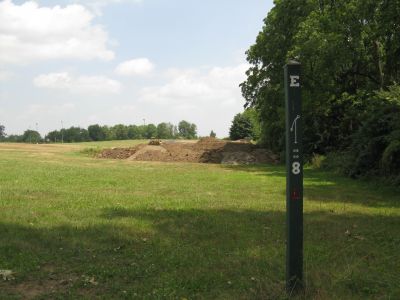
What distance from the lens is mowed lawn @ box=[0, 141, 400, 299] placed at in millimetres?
5863

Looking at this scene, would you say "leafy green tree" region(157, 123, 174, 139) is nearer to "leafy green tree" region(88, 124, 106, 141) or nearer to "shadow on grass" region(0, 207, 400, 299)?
"leafy green tree" region(88, 124, 106, 141)

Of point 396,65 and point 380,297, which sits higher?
point 396,65

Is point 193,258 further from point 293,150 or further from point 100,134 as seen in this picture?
point 100,134

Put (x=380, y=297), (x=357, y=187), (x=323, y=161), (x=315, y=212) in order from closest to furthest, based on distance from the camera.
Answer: (x=380, y=297) < (x=315, y=212) < (x=357, y=187) < (x=323, y=161)

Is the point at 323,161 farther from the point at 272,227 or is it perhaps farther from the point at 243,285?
the point at 243,285

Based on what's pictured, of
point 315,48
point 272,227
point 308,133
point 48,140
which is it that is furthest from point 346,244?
point 48,140

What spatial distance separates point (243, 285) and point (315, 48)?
2259cm

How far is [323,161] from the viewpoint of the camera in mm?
30453

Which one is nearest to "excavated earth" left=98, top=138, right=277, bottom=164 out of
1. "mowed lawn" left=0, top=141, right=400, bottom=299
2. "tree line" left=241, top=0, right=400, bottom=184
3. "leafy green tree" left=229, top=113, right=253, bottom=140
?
"tree line" left=241, top=0, right=400, bottom=184

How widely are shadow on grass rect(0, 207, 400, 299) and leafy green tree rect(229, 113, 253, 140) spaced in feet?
240

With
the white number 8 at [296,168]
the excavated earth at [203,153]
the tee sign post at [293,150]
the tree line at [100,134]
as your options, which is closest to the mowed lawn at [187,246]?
the tee sign post at [293,150]

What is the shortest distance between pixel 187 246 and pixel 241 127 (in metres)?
76.8

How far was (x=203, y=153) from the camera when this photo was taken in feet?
143

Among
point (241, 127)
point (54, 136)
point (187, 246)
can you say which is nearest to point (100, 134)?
point (54, 136)
